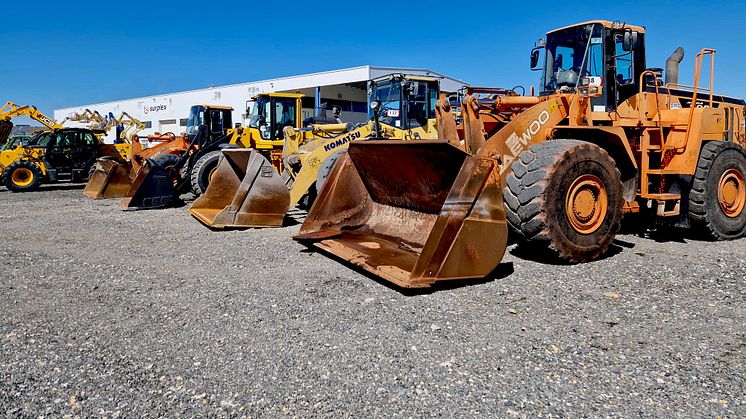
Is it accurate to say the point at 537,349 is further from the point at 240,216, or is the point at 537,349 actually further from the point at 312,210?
the point at 240,216

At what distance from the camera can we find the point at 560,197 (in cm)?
521

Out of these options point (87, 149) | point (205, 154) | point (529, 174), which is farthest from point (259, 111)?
point (529, 174)

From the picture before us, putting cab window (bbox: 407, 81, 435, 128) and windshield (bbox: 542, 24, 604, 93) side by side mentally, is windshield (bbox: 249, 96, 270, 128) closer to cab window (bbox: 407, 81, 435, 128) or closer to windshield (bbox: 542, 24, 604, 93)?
cab window (bbox: 407, 81, 435, 128)

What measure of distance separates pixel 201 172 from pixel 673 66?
9.33 metres

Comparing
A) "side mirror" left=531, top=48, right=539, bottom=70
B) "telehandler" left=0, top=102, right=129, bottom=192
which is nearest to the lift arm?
"telehandler" left=0, top=102, right=129, bottom=192

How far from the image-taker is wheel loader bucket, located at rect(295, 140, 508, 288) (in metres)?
4.43

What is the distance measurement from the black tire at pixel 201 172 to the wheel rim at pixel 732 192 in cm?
947

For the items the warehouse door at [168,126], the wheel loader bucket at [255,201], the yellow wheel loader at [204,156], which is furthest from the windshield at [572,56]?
the warehouse door at [168,126]

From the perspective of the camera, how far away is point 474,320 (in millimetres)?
3934

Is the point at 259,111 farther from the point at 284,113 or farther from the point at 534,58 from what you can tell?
the point at 534,58

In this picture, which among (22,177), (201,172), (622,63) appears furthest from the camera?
(22,177)

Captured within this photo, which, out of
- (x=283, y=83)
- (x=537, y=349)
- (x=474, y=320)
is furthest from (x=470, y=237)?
(x=283, y=83)

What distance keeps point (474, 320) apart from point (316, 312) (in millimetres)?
1209

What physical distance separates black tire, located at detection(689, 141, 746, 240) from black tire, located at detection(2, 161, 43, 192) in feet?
60.4
